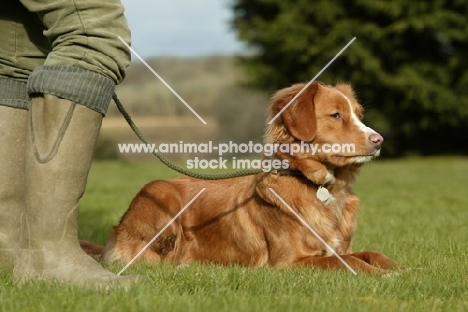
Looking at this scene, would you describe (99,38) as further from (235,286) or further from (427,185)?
(427,185)

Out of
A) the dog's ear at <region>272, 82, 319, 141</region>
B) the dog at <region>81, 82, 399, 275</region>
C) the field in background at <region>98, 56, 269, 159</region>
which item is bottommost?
the field in background at <region>98, 56, 269, 159</region>

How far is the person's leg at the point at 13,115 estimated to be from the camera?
4.22m

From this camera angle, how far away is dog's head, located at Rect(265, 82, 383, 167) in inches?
198

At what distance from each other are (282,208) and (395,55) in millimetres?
19433

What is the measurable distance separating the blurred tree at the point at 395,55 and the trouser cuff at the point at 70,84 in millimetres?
19758

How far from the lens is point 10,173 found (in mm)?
4312

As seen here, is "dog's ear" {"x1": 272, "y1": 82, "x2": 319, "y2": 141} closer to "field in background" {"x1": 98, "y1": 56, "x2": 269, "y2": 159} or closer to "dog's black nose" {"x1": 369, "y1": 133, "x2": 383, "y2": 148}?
"dog's black nose" {"x1": 369, "y1": 133, "x2": 383, "y2": 148}

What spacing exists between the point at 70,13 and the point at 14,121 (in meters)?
1.03

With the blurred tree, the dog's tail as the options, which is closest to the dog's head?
the dog's tail

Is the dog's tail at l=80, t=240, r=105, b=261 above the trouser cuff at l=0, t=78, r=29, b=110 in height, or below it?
below

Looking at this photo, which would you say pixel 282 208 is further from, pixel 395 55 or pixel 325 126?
pixel 395 55

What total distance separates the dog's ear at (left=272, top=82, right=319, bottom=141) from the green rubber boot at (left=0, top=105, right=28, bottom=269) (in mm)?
1851

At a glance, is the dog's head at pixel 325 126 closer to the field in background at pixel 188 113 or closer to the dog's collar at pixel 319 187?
the dog's collar at pixel 319 187

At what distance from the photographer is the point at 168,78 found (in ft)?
119
